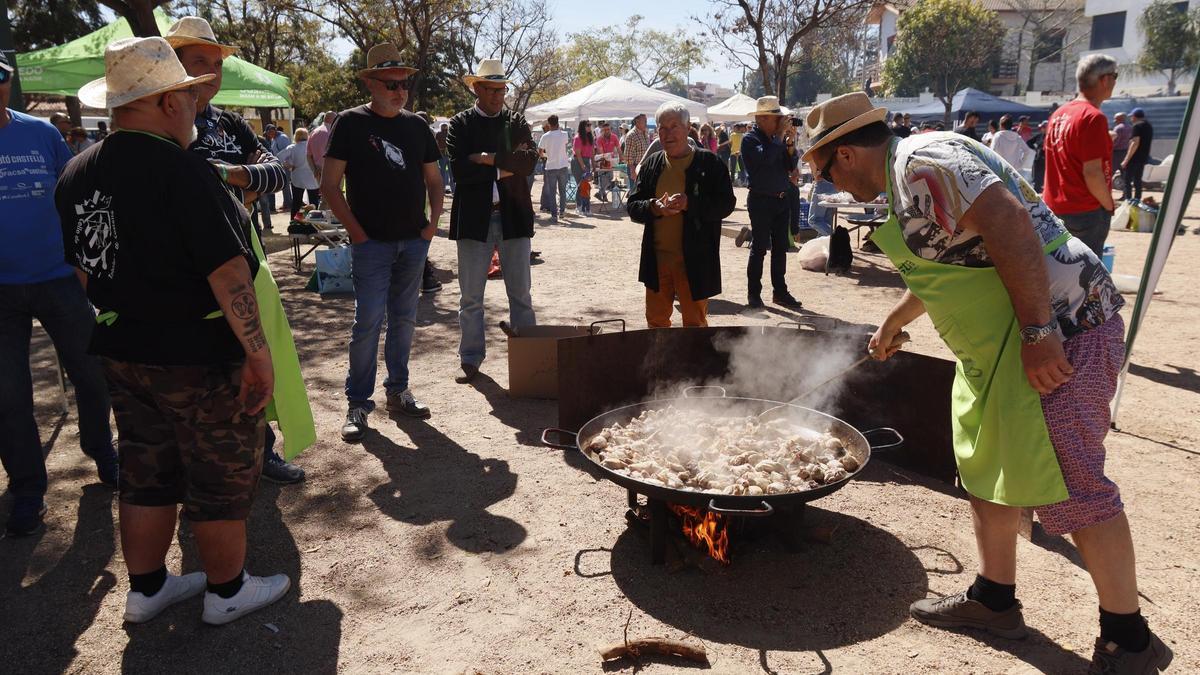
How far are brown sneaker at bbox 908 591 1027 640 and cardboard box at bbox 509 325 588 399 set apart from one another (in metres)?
3.01

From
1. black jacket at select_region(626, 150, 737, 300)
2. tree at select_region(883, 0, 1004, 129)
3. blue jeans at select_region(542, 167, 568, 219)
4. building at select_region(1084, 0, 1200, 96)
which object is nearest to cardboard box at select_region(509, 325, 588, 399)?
black jacket at select_region(626, 150, 737, 300)

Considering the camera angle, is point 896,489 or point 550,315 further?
point 550,315

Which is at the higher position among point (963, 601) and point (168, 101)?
point (168, 101)

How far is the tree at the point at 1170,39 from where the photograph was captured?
132ft

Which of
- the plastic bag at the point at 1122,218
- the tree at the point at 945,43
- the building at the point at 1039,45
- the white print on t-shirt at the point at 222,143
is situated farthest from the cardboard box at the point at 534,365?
the building at the point at 1039,45

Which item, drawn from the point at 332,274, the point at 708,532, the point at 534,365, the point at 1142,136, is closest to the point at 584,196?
the point at 332,274

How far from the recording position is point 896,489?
13.4 feet

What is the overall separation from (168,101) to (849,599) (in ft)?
10.0

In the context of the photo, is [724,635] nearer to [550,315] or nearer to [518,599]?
[518,599]

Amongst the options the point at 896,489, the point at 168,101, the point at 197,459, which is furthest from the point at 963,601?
the point at 168,101

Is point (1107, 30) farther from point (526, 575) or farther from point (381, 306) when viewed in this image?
point (526, 575)

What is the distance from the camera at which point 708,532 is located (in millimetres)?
3297

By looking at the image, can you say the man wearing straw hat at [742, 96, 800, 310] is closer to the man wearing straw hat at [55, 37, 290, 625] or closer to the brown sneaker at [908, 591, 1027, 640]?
the brown sneaker at [908, 591, 1027, 640]

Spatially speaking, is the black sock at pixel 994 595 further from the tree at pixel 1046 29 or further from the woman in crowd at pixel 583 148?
the tree at pixel 1046 29
